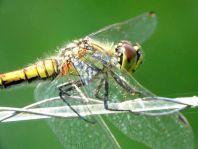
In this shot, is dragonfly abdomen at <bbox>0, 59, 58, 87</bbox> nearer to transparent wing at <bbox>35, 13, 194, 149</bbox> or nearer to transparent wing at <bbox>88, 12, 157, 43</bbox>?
transparent wing at <bbox>35, 13, 194, 149</bbox>

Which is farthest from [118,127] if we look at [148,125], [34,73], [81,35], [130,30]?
[81,35]

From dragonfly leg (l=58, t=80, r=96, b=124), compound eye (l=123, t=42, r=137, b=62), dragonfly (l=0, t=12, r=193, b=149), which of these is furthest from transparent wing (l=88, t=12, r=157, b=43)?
dragonfly leg (l=58, t=80, r=96, b=124)

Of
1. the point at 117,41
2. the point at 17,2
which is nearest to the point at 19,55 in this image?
the point at 17,2

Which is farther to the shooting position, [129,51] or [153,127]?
[129,51]

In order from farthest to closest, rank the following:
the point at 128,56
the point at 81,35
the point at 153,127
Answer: the point at 81,35 → the point at 128,56 → the point at 153,127

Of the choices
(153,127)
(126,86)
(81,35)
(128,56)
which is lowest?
(153,127)

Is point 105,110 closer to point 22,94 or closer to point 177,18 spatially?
point 22,94

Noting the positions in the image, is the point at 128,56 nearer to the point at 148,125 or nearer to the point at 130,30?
the point at 130,30

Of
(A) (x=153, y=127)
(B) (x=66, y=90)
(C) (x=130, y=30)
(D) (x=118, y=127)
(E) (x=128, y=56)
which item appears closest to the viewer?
(A) (x=153, y=127)
